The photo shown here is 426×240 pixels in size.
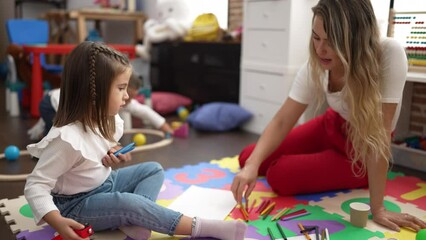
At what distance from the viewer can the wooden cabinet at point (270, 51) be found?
2.15 m

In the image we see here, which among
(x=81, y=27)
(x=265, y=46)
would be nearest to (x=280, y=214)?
(x=265, y=46)

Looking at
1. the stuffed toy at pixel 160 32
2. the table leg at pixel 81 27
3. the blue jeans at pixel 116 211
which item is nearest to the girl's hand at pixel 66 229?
the blue jeans at pixel 116 211

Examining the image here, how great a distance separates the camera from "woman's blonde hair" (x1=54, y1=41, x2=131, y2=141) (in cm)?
98

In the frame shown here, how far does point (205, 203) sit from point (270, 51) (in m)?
1.19

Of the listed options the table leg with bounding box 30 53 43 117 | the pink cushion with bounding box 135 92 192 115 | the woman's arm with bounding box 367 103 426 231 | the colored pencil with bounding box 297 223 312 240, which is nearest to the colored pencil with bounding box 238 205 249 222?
the colored pencil with bounding box 297 223 312 240

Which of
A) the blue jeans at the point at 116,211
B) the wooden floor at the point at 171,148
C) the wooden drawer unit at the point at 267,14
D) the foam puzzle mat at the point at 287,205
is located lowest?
the wooden floor at the point at 171,148

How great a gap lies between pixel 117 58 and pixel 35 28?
2619 millimetres

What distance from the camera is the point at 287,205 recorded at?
1330 mm

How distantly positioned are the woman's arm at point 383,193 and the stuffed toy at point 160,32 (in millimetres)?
2208

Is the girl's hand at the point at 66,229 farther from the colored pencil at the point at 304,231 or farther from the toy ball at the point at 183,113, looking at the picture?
the toy ball at the point at 183,113

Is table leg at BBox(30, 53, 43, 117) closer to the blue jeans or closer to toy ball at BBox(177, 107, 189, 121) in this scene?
toy ball at BBox(177, 107, 189, 121)

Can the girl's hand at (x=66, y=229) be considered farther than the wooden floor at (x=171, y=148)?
No

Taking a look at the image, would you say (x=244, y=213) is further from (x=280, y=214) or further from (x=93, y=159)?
(x=93, y=159)

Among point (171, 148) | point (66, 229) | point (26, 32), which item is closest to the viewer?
point (66, 229)
